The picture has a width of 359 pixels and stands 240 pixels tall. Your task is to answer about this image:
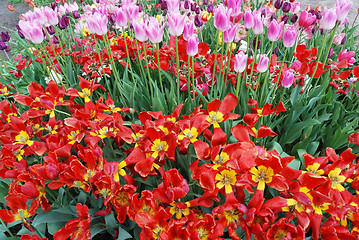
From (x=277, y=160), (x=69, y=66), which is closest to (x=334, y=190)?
(x=277, y=160)

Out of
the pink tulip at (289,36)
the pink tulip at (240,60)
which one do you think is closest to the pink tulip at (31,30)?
the pink tulip at (240,60)

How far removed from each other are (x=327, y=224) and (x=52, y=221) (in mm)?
1104

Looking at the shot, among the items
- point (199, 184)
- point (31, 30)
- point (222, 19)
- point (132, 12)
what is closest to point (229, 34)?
point (222, 19)

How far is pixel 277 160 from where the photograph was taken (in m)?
0.87

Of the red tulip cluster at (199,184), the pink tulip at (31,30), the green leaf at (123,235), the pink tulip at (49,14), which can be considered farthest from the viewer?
the pink tulip at (49,14)

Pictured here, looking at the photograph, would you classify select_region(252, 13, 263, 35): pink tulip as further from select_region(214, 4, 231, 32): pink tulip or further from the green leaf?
the green leaf

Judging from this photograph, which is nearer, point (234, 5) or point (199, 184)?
point (199, 184)

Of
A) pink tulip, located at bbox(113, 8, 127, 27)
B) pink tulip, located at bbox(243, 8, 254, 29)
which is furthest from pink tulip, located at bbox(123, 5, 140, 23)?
pink tulip, located at bbox(243, 8, 254, 29)

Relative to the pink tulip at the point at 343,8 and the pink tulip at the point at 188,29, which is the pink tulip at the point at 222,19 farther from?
the pink tulip at the point at 343,8

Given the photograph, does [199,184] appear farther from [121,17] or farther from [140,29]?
[121,17]

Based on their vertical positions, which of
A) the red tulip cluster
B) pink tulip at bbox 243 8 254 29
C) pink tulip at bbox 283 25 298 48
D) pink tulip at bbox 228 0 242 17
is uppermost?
pink tulip at bbox 228 0 242 17

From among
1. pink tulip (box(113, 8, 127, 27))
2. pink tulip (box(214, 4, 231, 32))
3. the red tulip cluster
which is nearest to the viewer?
the red tulip cluster

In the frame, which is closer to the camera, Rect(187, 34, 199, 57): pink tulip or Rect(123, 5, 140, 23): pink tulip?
Rect(187, 34, 199, 57): pink tulip

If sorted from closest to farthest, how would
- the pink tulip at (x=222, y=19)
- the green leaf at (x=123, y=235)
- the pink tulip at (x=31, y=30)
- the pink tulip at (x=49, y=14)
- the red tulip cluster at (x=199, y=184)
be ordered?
1. the red tulip cluster at (x=199, y=184)
2. the green leaf at (x=123, y=235)
3. the pink tulip at (x=222, y=19)
4. the pink tulip at (x=31, y=30)
5. the pink tulip at (x=49, y=14)
